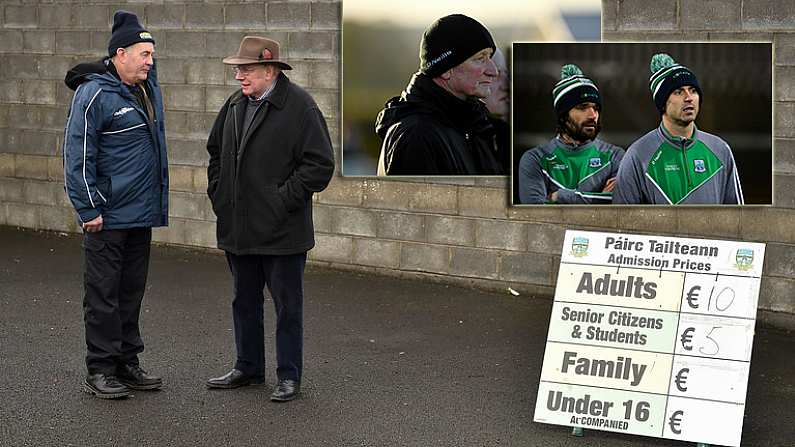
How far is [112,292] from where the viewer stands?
707cm

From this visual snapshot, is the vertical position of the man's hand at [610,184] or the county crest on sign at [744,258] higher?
the county crest on sign at [744,258]

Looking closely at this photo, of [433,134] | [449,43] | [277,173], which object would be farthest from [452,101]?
[277,173]

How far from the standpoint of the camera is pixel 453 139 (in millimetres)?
10016

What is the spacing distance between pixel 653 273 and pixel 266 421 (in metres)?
2.08

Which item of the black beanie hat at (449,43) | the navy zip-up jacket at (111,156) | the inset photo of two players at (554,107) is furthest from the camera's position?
the black beanie hat at (449,43)

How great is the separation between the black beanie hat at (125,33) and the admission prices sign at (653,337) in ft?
8.25

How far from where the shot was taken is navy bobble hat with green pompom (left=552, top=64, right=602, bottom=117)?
31.1ft

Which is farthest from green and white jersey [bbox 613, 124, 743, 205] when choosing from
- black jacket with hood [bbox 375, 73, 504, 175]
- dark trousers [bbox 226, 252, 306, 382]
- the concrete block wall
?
dark trousers [bbox 226, 252, 306, 382]

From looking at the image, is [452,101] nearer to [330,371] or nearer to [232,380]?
[330,371]

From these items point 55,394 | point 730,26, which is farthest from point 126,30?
point 730,26

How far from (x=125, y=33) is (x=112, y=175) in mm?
760

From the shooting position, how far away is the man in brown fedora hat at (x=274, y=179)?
22.9 feet

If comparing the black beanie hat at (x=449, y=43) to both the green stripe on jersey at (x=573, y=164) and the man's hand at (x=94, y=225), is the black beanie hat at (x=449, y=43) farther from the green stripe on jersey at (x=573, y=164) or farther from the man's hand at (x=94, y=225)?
the man's hand at (x=94, y=225)

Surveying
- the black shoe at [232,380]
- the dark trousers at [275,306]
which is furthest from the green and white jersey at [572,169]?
the black shoe at [232,380]
